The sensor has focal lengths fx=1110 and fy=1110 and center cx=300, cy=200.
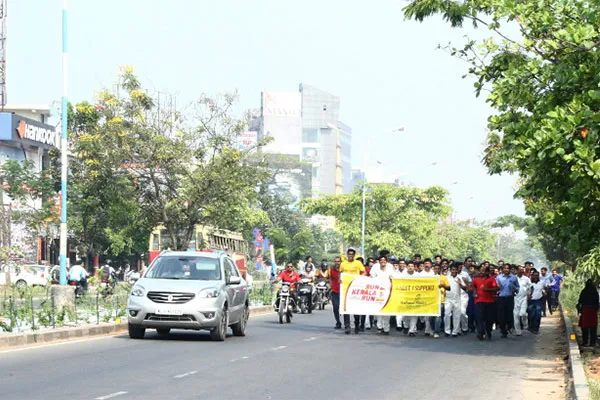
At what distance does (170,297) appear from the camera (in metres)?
20.7

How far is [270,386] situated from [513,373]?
4.71 metres

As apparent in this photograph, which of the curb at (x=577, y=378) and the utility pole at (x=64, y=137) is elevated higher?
the utility pole at (x=64, y=137)

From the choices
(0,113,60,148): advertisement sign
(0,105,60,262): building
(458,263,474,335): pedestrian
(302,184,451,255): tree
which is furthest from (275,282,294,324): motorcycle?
(302,184,451,255): tree

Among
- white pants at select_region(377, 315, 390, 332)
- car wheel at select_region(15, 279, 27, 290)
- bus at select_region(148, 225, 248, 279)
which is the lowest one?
white pants at select_region(377, 315, 390, 332)

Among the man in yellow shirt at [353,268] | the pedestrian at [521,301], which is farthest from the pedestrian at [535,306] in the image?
the man in yellow shirt at [353,268]

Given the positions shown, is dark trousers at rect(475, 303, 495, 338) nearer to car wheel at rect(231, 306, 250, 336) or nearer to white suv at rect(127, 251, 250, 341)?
car wheel at rect(231, 306, 250, 336)

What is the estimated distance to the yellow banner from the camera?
26188 mm

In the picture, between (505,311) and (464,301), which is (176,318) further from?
(505,311)

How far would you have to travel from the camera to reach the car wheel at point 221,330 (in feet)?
70.1

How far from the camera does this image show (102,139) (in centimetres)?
3978

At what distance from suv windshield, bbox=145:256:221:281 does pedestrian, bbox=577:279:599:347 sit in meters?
7.35

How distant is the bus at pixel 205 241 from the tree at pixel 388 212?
24.1 m

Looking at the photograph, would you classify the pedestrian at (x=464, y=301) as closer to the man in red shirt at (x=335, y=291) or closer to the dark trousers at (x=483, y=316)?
the dark trousers at (x=483, y=316)

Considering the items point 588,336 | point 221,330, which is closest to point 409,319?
point 588,336
